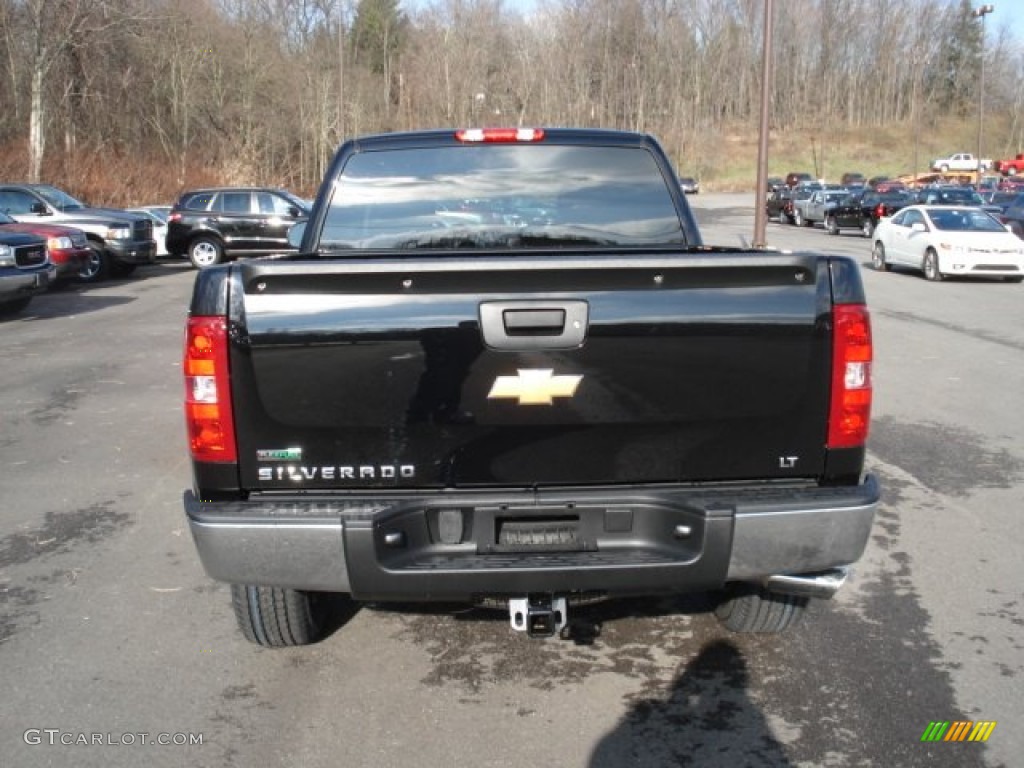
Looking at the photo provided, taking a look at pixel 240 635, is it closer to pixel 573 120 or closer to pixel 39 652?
pixel 39 652

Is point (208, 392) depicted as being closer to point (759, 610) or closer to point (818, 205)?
point (759, 610)

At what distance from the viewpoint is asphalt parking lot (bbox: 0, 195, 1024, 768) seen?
356cm

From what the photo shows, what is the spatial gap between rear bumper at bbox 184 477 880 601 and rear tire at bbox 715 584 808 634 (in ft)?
2.56

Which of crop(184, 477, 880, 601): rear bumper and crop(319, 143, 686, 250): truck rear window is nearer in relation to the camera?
crop(184, 477, 880, 601): rear bumper

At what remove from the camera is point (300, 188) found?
169 ft

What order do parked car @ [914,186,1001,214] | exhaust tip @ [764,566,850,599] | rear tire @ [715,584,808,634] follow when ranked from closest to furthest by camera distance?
exhaust tip @ [764,566,850,599] → rear tire @ [715,584,808,634] → parked car @ [914,186,1001,214]

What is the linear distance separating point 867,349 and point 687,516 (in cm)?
83

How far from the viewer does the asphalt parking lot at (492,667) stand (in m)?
3.56

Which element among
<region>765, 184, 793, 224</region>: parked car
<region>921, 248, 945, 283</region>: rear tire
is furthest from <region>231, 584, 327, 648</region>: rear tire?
<region>765, 184, 793, 224</region>: parked car

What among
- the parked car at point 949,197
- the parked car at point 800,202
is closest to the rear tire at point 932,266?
the parked car at point 949,197

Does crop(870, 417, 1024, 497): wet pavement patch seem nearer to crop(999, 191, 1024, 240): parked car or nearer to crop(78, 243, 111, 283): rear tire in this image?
crop(78, 243, 111, 283): rear tire

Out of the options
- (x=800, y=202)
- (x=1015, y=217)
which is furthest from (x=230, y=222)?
(x=800, y=202)

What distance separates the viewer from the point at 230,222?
24375 millimetres

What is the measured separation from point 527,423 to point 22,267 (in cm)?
1423
